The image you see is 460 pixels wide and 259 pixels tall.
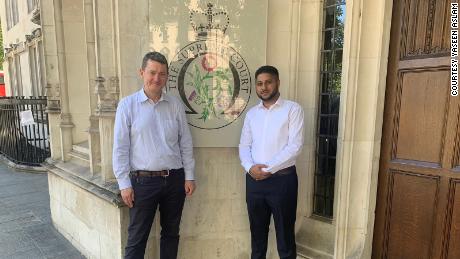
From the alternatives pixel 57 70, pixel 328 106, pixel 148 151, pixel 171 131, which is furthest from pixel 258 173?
pixel 57 70

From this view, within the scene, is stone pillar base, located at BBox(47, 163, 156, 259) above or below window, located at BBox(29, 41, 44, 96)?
below

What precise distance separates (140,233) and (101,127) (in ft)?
3.70

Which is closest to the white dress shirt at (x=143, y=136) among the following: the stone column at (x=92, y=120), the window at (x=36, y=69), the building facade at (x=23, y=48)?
the stone column at (x=92, y=120)

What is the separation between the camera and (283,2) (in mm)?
2881

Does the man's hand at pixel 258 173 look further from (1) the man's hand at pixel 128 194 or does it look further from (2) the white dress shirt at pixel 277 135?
(1) the man's hand at pixel 128 194

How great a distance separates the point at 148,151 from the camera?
8.11 ft

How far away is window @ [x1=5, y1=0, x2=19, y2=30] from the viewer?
47.2 ft

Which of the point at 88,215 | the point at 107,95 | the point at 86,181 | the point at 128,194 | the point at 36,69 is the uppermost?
the point at 36,69

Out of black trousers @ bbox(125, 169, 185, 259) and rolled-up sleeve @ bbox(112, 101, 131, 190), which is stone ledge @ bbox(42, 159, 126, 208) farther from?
rolled-up sleeve @ bbox(112, 101, 131, 190)

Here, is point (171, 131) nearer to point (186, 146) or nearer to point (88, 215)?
point (186, 146)

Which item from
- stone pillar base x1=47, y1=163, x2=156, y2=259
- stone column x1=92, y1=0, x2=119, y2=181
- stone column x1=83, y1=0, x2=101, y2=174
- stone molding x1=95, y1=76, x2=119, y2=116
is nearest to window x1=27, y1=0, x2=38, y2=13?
stone pillar base x1=47, y1=163, x2=156, y2=259

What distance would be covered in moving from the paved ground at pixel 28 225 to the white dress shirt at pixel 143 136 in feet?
6.10

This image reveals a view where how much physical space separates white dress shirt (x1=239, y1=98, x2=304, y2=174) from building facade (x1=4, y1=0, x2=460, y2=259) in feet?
1.32

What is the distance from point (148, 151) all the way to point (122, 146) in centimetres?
21
